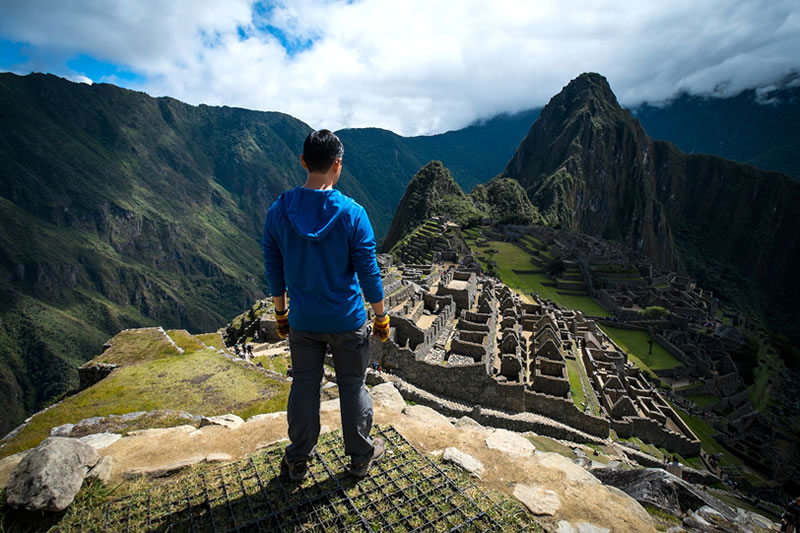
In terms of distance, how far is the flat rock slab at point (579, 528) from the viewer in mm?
3963

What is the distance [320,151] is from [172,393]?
30.5 feet

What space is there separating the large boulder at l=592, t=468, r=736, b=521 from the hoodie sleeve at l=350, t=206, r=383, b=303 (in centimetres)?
445

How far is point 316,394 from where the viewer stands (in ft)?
14.5

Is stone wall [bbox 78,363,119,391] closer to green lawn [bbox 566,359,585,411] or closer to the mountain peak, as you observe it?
green lawn [bbox 566,359,585,411]

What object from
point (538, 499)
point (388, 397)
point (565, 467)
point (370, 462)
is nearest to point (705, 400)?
point (388, 397)

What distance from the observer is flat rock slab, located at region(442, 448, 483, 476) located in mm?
4816

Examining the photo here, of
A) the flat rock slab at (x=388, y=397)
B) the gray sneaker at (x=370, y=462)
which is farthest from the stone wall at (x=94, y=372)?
the gray sneaker at (x=370, y=462)

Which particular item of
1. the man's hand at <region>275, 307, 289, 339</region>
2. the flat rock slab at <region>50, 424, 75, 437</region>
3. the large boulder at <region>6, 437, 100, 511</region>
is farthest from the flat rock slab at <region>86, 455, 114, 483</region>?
the flat rock slab at <region>50, 424, 75, 437</region>

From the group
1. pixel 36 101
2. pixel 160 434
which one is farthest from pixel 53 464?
pixel 36 101

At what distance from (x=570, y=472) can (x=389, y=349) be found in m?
14.1

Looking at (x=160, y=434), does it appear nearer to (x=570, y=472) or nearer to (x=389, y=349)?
(x=570, y=472)

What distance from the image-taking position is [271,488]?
14.0 ft

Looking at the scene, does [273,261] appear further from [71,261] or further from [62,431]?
[71,261]

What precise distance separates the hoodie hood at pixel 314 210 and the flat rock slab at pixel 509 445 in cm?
395
